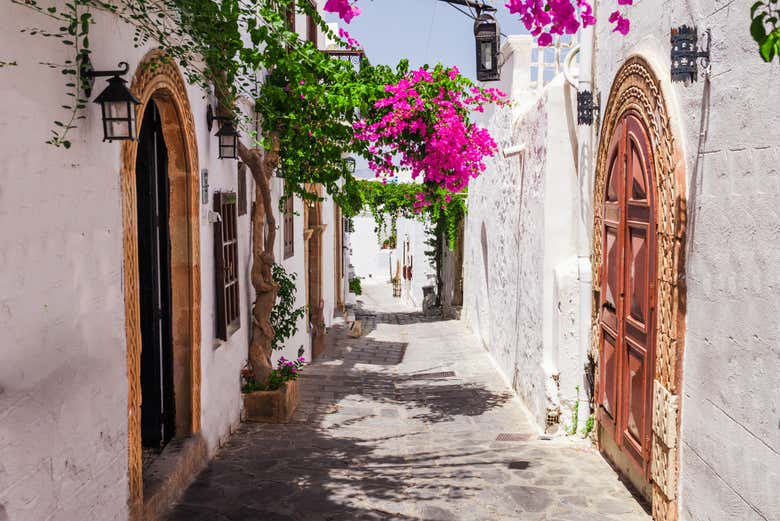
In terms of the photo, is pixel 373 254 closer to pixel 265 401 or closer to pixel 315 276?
pixel 315 276

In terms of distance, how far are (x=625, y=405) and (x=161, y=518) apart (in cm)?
317

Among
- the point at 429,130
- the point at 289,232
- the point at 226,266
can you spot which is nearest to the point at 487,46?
the point at 429,130

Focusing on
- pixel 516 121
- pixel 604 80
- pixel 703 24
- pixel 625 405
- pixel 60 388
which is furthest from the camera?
pixel 516 121

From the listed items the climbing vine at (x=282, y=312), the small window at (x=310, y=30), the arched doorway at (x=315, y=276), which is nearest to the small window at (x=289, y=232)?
the climbing vine at (x=282, y=312)

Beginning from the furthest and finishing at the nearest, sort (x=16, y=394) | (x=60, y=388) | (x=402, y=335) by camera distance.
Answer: (x=402, y=335), (x=60, y=388), (x=16, y=394)

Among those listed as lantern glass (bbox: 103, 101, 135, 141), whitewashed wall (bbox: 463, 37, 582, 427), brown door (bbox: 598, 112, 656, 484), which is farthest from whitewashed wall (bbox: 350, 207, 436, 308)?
lantern glass (bbox: 103, 101, 135, 141)

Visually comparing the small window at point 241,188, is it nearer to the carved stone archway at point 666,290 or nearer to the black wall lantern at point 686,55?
the carved stone archway at point 666,290

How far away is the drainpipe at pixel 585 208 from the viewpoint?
6.98 metres

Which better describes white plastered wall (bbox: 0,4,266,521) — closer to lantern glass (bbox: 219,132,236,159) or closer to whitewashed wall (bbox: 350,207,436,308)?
lantern glass (bbox: 219,132,236,159)

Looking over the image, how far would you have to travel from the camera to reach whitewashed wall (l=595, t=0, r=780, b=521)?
352 cm

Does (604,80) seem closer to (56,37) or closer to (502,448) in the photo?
(502,448)

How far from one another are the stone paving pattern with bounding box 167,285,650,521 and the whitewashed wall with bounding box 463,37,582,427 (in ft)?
1.70

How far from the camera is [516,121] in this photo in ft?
33.6

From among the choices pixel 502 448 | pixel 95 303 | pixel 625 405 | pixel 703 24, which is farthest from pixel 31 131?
pixel 502 448
